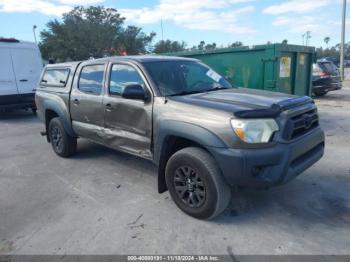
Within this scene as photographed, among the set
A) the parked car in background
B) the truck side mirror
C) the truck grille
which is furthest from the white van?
the parked car in background

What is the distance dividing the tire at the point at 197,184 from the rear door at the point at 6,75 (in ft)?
28.4

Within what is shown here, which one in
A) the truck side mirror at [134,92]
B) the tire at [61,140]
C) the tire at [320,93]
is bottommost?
the tire at [320,93]

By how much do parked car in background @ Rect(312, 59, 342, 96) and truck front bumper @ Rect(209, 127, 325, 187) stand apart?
450 inches

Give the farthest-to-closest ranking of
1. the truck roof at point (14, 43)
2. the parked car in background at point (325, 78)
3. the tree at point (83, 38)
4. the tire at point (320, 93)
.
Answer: the tree at point (83, 38) → the tire at point (320, 93) → the parked car in background at point (325, 78) → the truck roof at point (14, 43)

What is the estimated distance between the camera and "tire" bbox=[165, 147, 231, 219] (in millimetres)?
3307

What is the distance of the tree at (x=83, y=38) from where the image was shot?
41312mm

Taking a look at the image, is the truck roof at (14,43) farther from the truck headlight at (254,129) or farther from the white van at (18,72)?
the truck headlight at (254,129)

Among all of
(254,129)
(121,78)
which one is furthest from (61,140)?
(254,129)

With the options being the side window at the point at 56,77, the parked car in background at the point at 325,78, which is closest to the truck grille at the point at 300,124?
the side window at the point at 56,77

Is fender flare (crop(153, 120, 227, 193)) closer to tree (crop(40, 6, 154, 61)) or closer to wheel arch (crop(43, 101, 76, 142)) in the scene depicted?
wheel arch (crop(43, 101, 76, 142))

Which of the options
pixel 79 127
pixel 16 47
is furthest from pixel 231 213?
pixel 16 47

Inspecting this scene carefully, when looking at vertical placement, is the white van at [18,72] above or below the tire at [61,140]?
above

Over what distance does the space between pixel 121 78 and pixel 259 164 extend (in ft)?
7.71

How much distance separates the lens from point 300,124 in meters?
3.49
